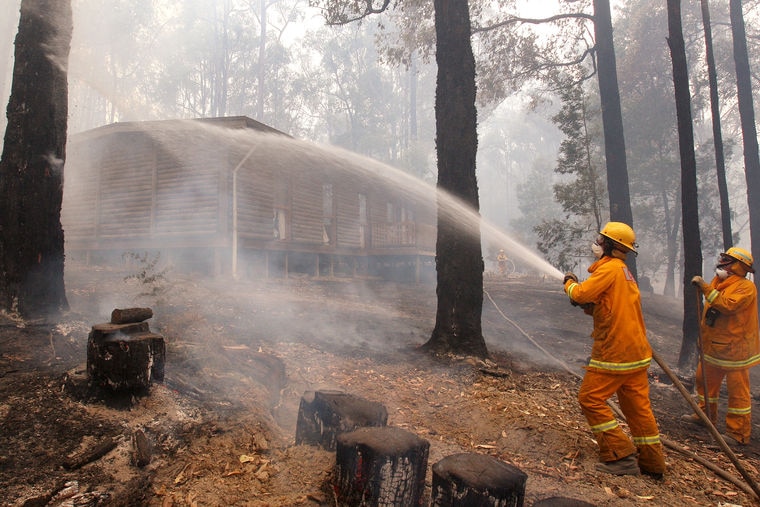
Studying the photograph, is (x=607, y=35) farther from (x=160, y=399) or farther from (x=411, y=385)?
(x=160, y=399)

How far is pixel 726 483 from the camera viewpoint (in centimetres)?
383

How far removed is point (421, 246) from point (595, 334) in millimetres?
15134

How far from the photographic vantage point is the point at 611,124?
13281 millimetres

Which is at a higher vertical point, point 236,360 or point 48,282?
point 48,282

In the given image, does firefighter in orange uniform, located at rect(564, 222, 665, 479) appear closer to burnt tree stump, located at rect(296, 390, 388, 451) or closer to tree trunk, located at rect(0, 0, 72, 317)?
burnt tree stump, located at rect(296, 390, 388, 451)

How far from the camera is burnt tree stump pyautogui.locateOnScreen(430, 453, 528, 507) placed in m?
2.45

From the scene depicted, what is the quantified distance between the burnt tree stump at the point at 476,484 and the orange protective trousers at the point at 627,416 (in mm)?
1452

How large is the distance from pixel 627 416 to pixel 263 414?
3.13 m

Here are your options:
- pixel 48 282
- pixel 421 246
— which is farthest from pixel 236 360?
pixel 421 246

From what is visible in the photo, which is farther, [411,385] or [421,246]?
[421,246]

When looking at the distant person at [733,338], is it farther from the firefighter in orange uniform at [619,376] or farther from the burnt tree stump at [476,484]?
the burnt tree stump at [476,484]

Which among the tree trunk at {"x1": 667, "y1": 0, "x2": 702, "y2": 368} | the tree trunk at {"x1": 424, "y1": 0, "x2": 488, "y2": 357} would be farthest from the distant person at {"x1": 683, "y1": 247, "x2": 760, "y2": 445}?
the tree trunk at {"x1": 667, "y1": 0, "x2": 702, "y2": 368}

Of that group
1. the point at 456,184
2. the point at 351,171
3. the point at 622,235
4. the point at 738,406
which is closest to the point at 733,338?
the point at 738,406

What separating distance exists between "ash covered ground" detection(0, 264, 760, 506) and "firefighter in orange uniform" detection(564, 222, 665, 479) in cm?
18
